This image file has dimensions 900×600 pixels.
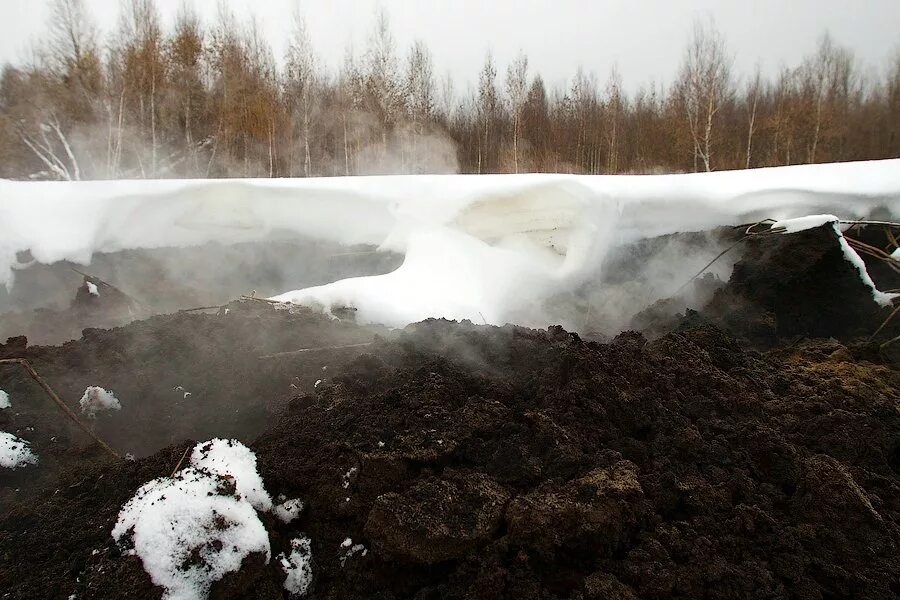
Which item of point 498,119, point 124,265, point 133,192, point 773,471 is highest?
point 498,119

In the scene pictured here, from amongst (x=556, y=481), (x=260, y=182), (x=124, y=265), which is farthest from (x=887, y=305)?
(x=124, y=265)

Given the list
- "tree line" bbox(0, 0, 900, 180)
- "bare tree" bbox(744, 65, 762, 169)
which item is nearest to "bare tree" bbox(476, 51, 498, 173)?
"tree line" bbox(0, 0, 900, 180)

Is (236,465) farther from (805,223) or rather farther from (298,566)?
(805,223)

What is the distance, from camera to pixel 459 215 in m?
4.29

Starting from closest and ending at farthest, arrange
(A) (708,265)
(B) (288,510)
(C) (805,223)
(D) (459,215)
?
(B) (288,510), (C) (805,223), (A) (708,265), (D) (459,215)

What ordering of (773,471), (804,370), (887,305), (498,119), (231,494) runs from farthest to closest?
(498,119)
(887,305)
(804,370)
(773,471)
(231,494)

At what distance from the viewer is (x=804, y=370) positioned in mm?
2268

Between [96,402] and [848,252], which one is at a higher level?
[848,252]

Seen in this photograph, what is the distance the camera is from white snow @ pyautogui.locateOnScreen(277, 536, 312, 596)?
1191mm

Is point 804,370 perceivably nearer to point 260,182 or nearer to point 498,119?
point 260,182

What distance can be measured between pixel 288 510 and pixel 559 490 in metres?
0.74

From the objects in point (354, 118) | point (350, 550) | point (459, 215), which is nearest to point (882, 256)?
point (459, 215)

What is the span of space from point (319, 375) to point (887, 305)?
3641 millimetres

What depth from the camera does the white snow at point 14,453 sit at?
1732 mm
